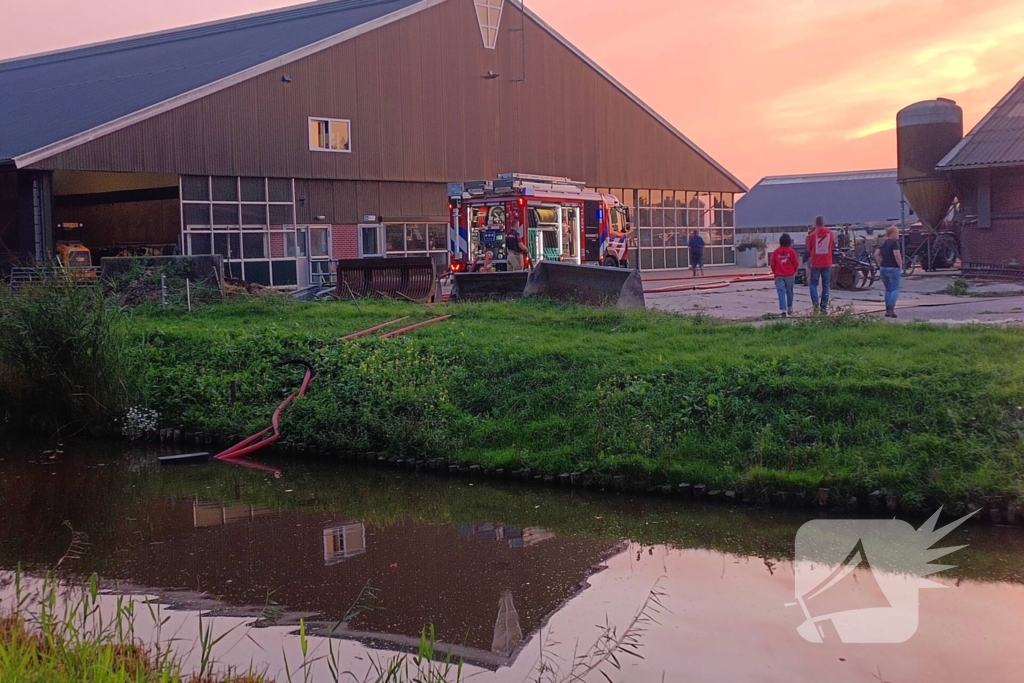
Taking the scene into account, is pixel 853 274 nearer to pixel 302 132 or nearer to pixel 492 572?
pixel 302 132

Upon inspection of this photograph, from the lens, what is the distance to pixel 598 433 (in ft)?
36.3

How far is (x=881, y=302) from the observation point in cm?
2252

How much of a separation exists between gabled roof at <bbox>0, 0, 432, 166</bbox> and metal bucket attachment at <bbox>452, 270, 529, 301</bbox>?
11.2 meters

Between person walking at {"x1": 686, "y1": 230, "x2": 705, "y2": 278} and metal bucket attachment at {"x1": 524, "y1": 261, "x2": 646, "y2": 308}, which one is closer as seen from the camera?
metal bucket attachment at {"x1": 524, "y1": 261, "x2": 646, "y2": 308}

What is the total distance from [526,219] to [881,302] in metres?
8.70

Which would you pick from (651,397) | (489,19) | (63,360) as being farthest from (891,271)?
(489,19)

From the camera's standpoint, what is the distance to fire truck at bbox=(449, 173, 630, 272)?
87.6 feet

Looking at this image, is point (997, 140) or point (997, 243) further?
point (997, 140)

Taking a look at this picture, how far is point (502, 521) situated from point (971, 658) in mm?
4288

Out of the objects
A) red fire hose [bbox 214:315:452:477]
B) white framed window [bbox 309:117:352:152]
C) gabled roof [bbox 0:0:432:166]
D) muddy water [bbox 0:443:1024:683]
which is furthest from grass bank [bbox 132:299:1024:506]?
white framed window [bbox 309:117:352:152]

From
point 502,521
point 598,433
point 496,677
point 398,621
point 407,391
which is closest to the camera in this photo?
point 496,677

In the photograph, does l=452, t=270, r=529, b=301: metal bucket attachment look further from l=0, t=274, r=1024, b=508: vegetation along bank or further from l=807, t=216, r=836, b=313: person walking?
l=807, t=216, r=836, b=313: person walking

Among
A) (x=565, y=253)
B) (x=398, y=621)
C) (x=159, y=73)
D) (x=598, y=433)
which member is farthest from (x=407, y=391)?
(x=159, y=73)

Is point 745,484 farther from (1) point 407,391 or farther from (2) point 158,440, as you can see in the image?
(2) point 158,440
